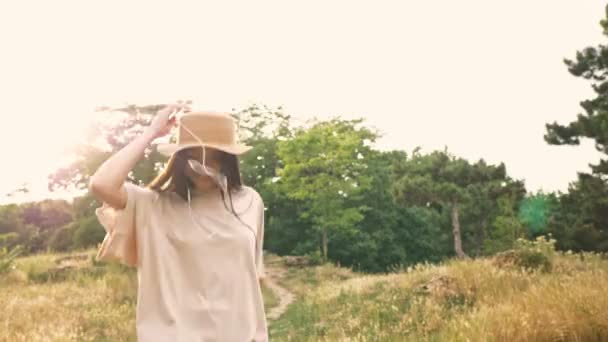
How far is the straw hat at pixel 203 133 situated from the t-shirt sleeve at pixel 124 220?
216 millimetres

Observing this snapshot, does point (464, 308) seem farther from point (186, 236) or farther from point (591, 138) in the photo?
point (591, 138)

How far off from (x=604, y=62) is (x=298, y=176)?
1547 centimetres

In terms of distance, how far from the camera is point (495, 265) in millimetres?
12914

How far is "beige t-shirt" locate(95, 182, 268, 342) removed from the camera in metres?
2.35

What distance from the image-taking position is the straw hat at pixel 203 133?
249cm

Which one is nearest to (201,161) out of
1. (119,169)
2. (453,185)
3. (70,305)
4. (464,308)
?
(119,169)

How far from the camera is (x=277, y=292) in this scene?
61.6 feet

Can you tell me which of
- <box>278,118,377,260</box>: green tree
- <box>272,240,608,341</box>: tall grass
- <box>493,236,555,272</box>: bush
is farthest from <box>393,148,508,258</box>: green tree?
<box>493,236,555,272</box>: bush

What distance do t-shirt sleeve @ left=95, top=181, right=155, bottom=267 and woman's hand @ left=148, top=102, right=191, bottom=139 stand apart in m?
0.22

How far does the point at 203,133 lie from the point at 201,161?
0.12m

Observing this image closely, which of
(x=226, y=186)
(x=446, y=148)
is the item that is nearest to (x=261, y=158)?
(x=446, y=148)

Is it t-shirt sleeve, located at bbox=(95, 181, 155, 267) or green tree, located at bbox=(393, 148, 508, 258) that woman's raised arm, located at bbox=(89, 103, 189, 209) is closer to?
t-shirt sleeve, located at bbox=(95, 181, 155, 267)

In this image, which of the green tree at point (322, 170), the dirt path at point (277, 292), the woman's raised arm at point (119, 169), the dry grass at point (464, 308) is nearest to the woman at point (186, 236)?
the woman's raised arm at point (119, 169)

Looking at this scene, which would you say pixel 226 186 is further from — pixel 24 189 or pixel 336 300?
A: pixel 24 189
